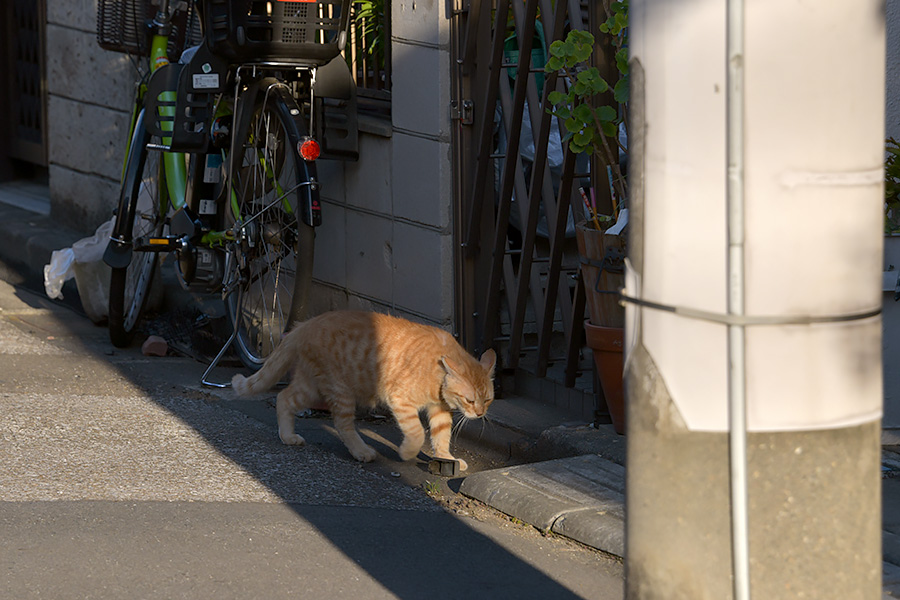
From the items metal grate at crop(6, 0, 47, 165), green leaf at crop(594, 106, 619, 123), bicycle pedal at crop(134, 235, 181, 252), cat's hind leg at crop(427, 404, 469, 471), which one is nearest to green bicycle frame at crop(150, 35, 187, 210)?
bicycle pedal at crop(134, 235, 181, 252)

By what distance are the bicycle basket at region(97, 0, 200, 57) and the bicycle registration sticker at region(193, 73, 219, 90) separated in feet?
3.05

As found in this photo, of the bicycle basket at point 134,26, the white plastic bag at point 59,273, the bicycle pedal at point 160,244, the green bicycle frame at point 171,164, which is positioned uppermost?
the bicycle basket at point 134,26

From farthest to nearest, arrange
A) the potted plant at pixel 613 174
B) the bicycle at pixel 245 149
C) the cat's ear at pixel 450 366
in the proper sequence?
1. the bicycle at pixel 245 149
2. the cat's ear at pixel 450 366
3. the potted plant at pixel 613 174

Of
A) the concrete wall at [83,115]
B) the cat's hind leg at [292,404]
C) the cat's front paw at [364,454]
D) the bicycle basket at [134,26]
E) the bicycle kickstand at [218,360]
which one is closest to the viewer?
the cat's front paw at [364,454]

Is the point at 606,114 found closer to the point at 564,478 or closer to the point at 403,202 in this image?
the point at 564,478

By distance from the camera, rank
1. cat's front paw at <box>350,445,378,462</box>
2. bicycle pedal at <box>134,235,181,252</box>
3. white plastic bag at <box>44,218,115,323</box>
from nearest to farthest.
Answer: cat's front paw at <box>350,445,378,462</box>, bicycle pedal at <box>134,235,181,252</box>, white plastic bag at <box>44,218,115,323</box>

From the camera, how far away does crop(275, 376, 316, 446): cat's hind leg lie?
4.96m

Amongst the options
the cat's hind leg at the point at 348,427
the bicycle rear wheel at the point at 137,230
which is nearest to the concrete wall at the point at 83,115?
the bicycle rear wheel at the point at 137,230

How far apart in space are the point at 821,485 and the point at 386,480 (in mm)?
2810

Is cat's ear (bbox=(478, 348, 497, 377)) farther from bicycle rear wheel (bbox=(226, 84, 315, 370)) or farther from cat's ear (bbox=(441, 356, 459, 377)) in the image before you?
bicycle rear wheel (bbox=(226, 84, 315, 370))

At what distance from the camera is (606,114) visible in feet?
14.8

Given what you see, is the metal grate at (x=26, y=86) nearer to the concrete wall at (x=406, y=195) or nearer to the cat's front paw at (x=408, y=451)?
the concrete wall at (x=406, y=195)

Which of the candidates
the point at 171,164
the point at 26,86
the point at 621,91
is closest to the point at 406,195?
the point at 171,164

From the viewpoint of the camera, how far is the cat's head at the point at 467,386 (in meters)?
4.63
